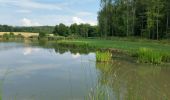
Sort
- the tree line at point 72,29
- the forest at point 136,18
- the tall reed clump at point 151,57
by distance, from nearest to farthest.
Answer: the tall reed clump at point 151,57, the forest at point 136,18, the tree line at point 72,29

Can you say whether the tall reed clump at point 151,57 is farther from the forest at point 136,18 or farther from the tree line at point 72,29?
the tree line at point 72,29

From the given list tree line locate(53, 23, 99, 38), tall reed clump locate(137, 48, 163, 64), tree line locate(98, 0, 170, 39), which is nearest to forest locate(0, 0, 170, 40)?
tree line locate(98, 0, 170, 39)

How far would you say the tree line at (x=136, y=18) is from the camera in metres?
40.5

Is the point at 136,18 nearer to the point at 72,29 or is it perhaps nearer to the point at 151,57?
the point at 151,57

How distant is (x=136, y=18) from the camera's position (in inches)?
1880

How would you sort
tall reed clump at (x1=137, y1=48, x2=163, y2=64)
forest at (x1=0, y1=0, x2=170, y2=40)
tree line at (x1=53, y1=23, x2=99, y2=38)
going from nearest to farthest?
tall reed clump at (x1=137, y1=48, x2=163, y2=64) < forest at (x1=0, y1=0, x2=170, y2=40) < tree line at (x1=53, y1=23, x2=99, y2=38)

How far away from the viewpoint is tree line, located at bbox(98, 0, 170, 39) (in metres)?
40.5

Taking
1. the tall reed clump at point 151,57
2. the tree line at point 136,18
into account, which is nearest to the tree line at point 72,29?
the tree line at point 136,18

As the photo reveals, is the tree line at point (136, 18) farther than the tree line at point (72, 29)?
No

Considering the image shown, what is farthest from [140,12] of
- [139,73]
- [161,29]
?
[139,73]

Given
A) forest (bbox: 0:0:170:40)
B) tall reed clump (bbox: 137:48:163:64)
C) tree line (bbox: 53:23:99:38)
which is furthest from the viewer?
tree line (bbox: 53:23:99:38)

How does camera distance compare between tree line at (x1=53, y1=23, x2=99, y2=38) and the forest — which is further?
tree line at (x1=53, y1=23, x2=99, y2=38)

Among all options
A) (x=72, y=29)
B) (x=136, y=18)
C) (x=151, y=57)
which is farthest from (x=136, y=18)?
(x=72, y=29)

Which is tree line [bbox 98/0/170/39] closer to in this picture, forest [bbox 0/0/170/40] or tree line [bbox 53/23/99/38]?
forest [bbox 0/0/170/40]
